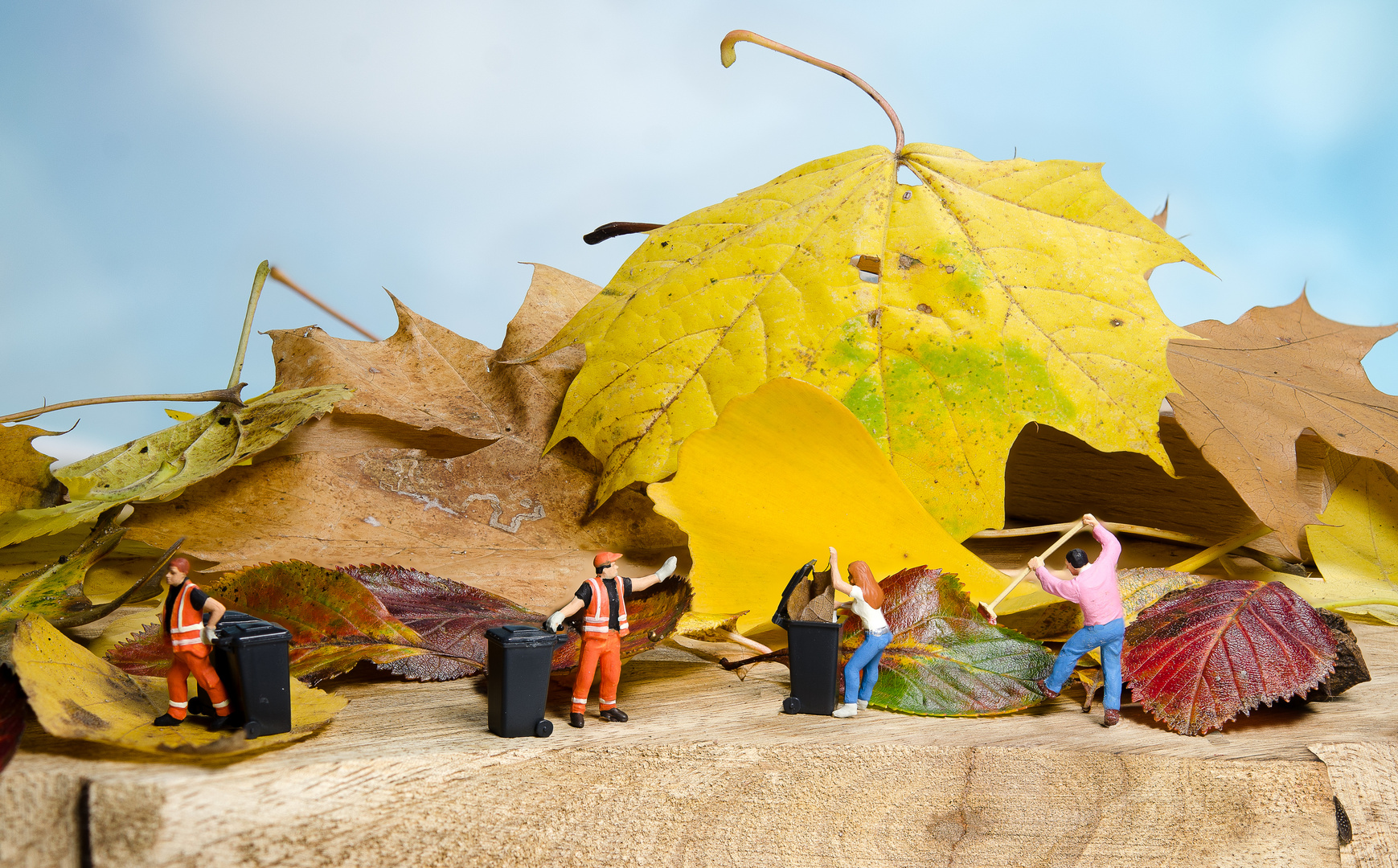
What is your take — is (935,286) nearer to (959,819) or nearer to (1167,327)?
(1167,327)

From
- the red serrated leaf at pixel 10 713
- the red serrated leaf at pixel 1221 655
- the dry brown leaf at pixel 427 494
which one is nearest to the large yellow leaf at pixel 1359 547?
the red serrated leaf at pixel 1221 655

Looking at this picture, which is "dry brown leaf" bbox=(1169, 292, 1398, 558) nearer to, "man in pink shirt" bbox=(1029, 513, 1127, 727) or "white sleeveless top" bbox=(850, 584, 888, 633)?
"man in pink shirt" bbox=(1029, 513, 1127, 727)

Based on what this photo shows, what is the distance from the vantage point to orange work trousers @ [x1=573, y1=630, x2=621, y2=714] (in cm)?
44

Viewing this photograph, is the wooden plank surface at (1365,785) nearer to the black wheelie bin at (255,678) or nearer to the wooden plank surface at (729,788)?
the wooden plank surface at (729,788)

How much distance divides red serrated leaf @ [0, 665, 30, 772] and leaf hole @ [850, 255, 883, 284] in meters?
→ 0.58

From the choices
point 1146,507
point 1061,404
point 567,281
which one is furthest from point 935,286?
point 567,281

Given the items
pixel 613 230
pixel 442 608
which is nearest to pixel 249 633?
pixel 442 608

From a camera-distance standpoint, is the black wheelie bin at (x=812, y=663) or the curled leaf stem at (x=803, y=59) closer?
the black wheelie bin at (x=812, y=663)

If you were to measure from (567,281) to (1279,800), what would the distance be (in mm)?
815

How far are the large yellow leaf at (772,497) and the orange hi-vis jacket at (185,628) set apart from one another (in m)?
0.26

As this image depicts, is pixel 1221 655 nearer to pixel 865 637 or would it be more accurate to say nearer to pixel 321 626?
pixel 865 637

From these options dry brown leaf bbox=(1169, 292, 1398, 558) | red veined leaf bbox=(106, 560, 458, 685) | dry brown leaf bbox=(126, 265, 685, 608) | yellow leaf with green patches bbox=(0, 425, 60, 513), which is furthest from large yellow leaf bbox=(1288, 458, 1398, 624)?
yellow leaf with green patches bbox=(0, 425, 60, 513)

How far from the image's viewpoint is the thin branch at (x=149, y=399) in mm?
Answer: 701

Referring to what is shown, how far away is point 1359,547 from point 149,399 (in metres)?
1.00
